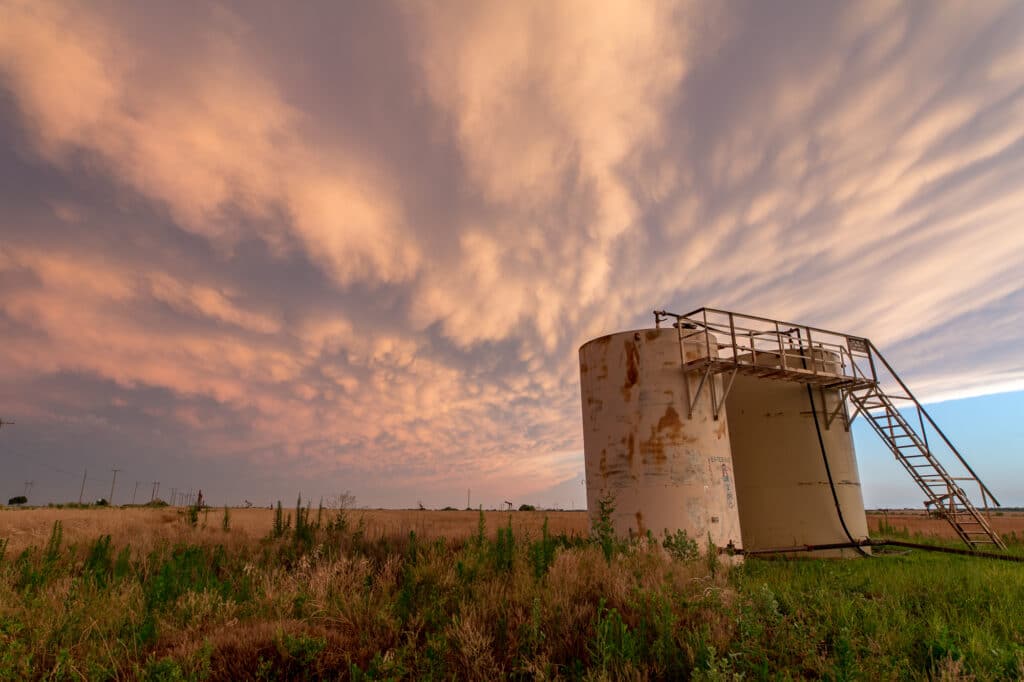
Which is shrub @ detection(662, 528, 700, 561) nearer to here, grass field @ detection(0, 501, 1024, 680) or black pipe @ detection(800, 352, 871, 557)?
grass field @ detection(0, 501, 1024, 680)

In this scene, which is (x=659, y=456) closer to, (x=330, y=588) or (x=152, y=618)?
(x=330, y=588)

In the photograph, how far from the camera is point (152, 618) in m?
7.11

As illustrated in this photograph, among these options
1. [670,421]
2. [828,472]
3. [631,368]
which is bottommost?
[828,472]

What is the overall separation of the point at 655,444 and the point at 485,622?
8299 millimetres

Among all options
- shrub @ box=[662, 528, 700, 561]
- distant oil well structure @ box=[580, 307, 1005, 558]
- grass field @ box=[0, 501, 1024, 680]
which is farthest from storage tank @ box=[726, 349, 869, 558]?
grass field @ box=[0, 501, 1024, 680]

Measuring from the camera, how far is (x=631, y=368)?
15070mm

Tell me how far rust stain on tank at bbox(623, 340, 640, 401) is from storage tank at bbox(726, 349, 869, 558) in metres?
5.09

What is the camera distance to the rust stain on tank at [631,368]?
48.9ft

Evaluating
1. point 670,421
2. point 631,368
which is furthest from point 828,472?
point 631,368

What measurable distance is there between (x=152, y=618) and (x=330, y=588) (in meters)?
2.22

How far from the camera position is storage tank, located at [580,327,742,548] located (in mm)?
13875

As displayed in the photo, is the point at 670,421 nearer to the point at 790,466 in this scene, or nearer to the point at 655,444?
the point at 655,444

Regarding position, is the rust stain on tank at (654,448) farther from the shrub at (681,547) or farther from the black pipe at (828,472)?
the black pipe at (828,472)

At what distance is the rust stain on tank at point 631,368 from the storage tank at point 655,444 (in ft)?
0.09
